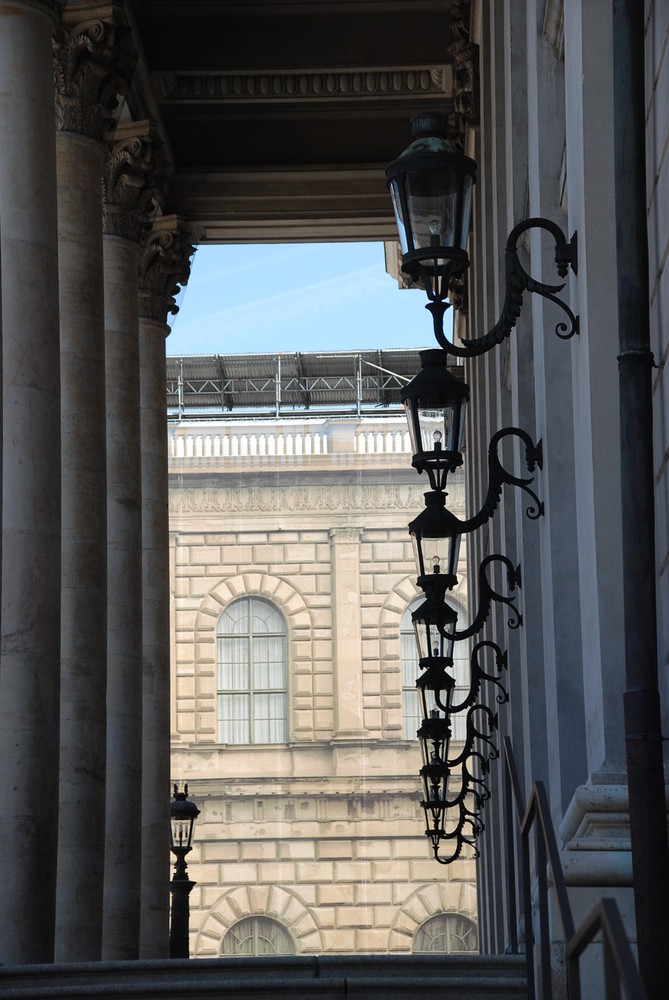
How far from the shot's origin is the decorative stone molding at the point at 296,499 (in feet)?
144

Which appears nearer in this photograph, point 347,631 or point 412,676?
point 347,631

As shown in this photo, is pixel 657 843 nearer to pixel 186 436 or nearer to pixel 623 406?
pixel 623 406

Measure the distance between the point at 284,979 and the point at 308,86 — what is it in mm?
17226

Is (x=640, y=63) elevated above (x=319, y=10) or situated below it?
below

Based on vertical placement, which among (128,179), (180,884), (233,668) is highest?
(128,179)

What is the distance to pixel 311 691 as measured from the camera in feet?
141

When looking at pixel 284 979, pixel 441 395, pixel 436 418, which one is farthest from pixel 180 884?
pixel 284 979

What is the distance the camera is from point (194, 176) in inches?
980

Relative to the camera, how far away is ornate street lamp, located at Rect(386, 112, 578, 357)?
7.09 m

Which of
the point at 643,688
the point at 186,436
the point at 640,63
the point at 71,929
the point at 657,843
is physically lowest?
the point at 71,929

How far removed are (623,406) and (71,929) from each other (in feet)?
36.0

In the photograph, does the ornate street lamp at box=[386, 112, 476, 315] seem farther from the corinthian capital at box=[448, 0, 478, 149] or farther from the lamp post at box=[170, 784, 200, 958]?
the lamp post at box=[170, 784, 200, 958]

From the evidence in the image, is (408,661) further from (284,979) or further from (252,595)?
(284,979)

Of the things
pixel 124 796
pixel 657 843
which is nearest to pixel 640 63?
pixel 657 843
